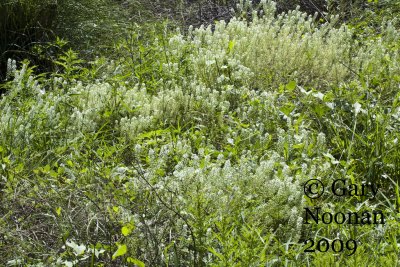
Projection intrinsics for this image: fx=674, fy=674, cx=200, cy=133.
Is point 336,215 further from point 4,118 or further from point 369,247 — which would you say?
point 4,118

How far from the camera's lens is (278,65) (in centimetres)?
445

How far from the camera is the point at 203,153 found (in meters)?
3.33

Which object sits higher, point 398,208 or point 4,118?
point 4,118

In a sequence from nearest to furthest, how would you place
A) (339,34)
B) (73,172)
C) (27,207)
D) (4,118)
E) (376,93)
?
(27,207) < (73,172) < (4,118) < (376,93) < (339,34)

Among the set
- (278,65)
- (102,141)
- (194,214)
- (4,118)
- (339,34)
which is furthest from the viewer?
(339,34)

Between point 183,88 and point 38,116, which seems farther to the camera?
point 183,88

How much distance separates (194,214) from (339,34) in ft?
8.55

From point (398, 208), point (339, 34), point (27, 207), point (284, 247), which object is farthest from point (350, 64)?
point (27, 207)

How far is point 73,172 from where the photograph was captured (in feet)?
10.2

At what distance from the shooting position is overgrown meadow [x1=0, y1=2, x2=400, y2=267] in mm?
2574

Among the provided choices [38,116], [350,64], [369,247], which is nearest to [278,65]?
[350,64]

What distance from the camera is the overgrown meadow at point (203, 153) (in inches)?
101

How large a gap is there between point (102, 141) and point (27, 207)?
33.1 inches

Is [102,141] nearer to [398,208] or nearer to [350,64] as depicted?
[398,208]
